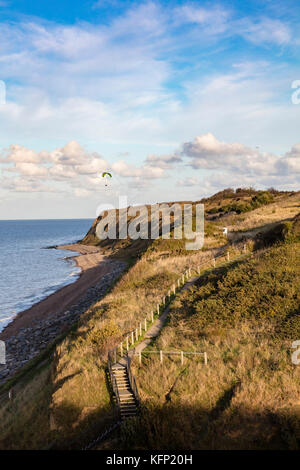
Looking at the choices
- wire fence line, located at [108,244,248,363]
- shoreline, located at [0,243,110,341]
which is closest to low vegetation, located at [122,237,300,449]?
wire fence line, located at [108,244,248,363]

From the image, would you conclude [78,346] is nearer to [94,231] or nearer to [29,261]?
[29,261]

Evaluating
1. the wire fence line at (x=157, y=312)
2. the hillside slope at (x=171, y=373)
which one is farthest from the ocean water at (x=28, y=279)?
the wire fence line at (x=157, y=312)

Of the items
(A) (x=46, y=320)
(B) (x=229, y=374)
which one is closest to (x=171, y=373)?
(B) (x=229, y=374)

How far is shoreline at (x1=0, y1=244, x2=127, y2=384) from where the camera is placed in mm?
27484

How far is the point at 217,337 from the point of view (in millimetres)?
16609

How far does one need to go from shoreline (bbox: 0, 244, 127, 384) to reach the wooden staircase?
1247 centimetres

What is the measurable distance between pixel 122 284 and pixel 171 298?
9454 millimetres

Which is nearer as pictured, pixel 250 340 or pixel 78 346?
pixel 250 340

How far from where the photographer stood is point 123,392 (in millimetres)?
13312

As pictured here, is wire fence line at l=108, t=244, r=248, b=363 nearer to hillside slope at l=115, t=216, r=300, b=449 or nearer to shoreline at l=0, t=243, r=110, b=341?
hillside slope at l=115, t=216, r=300, b=449

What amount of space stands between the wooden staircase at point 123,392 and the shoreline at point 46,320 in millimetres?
12474

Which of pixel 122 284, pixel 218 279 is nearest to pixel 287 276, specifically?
pixel 218 279

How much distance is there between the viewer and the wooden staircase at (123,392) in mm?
12516

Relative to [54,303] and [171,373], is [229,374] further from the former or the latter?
[54,303]
